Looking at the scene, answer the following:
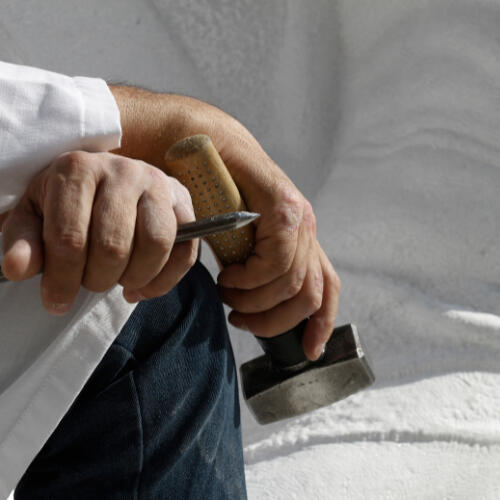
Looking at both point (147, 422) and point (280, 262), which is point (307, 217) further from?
point (147, 422)

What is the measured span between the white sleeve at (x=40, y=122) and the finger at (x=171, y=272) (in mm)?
100

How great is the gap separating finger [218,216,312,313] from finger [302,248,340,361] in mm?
43

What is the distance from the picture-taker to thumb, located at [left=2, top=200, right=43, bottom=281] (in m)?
0.38

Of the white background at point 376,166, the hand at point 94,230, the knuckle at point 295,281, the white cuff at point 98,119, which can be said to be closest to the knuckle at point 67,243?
the hand at point 94,230

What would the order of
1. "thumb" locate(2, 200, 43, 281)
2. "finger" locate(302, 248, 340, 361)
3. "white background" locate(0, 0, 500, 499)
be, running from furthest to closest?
"white background" locate(0, 0, 500, 499)
"finger" locate(302, 248, 340, 361)
"thumb" locate(2, 200, 43, 281)

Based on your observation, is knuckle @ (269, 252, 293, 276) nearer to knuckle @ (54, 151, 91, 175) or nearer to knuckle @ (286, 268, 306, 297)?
knuckle @ (286, 268, 306, 297)

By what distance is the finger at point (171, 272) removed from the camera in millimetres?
436

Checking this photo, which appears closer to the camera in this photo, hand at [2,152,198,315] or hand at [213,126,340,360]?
hand at [2,152,198,315]

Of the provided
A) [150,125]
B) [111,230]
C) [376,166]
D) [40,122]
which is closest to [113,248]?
[111,230]

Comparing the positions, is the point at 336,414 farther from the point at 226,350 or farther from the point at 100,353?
the point at 100,353

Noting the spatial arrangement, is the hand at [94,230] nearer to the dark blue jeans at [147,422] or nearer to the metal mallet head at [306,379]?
the dark blue jeans at [147,422]

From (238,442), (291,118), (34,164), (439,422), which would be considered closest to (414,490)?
(439,422)

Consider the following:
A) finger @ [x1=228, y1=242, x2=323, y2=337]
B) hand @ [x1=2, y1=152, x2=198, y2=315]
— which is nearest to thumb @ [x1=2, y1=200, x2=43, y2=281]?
hand @ [x1=2, y1=152, x2=198, y2=315]

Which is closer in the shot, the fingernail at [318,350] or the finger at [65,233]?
the finger at [65,233]
